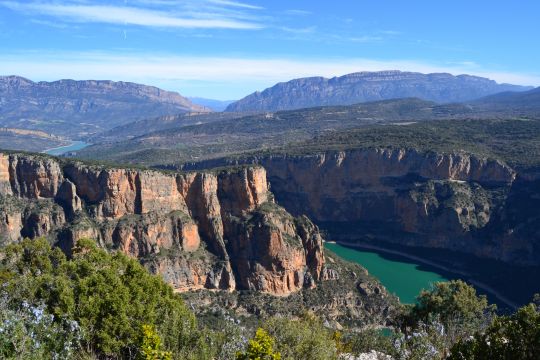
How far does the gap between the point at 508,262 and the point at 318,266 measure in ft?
105

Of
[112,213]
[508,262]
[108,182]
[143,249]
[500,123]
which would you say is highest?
[500,123]

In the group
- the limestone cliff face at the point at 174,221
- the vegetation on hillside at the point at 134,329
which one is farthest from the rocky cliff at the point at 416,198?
the vegetation on hillside at the point at 134,329

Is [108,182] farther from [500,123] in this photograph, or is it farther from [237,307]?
[500,123]

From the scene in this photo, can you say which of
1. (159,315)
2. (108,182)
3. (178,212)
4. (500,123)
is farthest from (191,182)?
(500,123)

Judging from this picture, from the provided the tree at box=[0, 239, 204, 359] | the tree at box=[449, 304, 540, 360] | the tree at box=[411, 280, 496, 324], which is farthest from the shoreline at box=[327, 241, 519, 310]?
the tree at box=[0, 239, 204, 359]

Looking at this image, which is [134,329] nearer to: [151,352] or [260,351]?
[151,352]

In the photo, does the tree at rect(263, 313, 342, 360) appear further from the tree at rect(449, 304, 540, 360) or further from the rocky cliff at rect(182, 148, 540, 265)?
the rocky cliff at rect(182, 148, 540, 265)

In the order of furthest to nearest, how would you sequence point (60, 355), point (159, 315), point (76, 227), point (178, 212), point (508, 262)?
1. point (508, 262)
2. point (178, 212)
3. point (76, 227)
4. point (159, 315)
5. point (60, 355)

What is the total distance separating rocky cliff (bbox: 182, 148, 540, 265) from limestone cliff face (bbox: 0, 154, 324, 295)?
3274 centimetres

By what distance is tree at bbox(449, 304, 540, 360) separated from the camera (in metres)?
14.7

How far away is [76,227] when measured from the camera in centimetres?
5056

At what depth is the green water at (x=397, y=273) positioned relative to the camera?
2618 inches

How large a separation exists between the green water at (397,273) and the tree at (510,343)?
47.3m

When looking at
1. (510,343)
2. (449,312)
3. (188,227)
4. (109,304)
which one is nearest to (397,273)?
(188,227)
